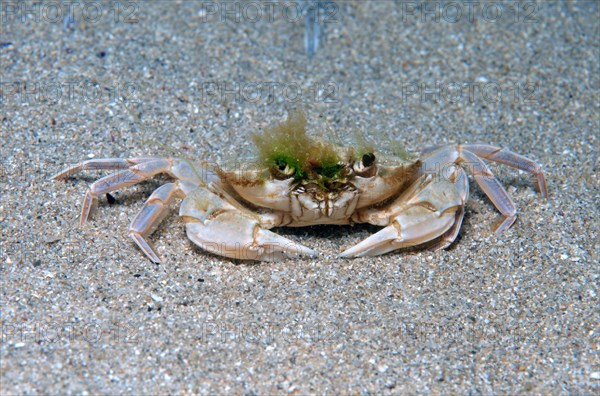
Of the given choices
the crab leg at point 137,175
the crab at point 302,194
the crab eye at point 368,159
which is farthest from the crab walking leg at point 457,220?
the crab leg at point 137,175

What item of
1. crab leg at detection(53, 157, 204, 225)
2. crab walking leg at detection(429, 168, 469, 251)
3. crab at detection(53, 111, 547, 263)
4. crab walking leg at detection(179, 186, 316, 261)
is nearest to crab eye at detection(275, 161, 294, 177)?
crab at detection(53, 111, 547, 263)

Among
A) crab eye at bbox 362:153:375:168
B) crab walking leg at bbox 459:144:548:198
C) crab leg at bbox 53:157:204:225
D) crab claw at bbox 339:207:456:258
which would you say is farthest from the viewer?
crab walking leg at bbox 459:144:548:198

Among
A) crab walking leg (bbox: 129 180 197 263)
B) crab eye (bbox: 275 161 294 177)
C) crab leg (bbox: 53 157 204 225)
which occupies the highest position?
crab eye (bbox: 275 161 294 177)

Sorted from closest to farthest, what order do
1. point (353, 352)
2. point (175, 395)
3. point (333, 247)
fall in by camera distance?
point (175, 395) → point (353, 352) → point (333, 247)

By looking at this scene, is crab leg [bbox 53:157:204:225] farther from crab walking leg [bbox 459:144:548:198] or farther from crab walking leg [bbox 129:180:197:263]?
crab walking leg [bbox 459:144:548:198]

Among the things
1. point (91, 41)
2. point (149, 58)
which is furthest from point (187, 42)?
point (91, 41)

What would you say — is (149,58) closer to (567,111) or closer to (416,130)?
(416,130)

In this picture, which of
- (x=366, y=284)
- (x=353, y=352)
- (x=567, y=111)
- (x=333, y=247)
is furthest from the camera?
(x=567, y=111)
